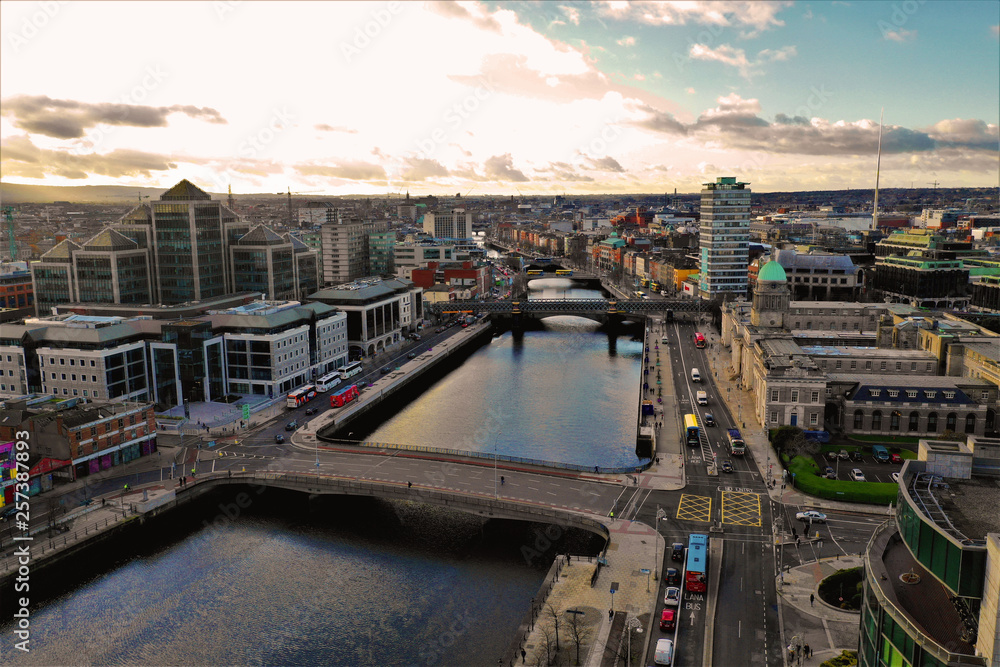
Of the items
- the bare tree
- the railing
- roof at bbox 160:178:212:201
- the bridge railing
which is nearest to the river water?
the bare tree

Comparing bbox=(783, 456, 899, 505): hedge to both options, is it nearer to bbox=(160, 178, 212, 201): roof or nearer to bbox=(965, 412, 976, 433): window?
bbox=(965, 412, 976, 433): window

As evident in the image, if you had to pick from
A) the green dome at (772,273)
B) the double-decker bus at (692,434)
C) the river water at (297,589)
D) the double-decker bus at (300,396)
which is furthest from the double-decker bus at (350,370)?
the green dome at (772,273)

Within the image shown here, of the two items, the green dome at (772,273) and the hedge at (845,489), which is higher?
the green dome at (772,273)

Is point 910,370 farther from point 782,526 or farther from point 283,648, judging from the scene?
point 283,648

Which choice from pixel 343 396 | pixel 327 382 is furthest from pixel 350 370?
pixel 343 396

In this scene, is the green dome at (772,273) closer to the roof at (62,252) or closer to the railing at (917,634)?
the railing at (917,634)
